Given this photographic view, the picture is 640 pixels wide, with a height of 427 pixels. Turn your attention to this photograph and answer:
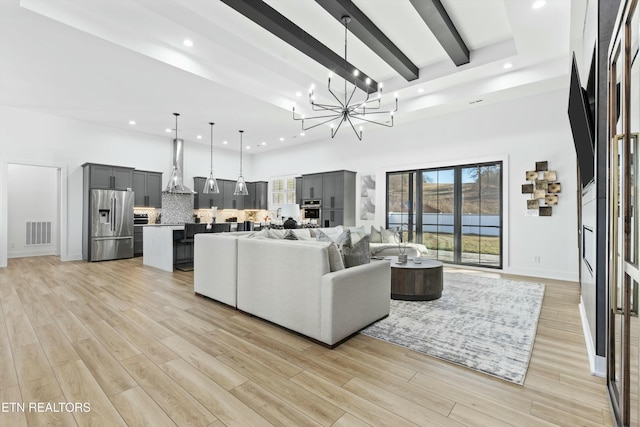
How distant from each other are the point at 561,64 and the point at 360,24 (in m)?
3.23

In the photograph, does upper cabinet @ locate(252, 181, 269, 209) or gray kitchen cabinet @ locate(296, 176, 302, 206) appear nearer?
gray kitchen cabinet @ locate(296, 176, 302, 206)

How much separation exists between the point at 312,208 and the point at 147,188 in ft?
14.5

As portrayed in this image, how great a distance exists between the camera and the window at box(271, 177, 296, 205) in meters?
9.41

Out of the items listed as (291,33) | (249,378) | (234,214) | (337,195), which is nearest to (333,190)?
(337,195)

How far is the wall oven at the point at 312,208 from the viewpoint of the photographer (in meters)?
8.14

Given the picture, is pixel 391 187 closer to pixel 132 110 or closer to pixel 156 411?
pixel 132 110

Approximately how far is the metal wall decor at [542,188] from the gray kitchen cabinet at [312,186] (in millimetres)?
4654

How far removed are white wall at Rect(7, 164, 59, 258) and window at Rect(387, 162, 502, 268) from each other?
8.90m

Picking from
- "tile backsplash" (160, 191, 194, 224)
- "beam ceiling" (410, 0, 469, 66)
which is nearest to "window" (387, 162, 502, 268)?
"beam ceiling" (410, 0, 469, 66)

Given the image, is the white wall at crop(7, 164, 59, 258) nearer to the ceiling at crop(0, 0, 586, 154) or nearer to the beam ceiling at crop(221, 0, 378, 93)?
the ceiling at crop(0, 0, 586, 154)

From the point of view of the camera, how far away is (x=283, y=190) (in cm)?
970

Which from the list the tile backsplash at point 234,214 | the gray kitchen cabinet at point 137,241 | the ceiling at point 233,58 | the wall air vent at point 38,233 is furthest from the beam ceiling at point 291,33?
the wall air vent at point 38,233

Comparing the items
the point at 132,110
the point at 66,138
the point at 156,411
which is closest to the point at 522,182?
the point at 156,411

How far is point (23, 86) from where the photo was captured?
5.13 m
